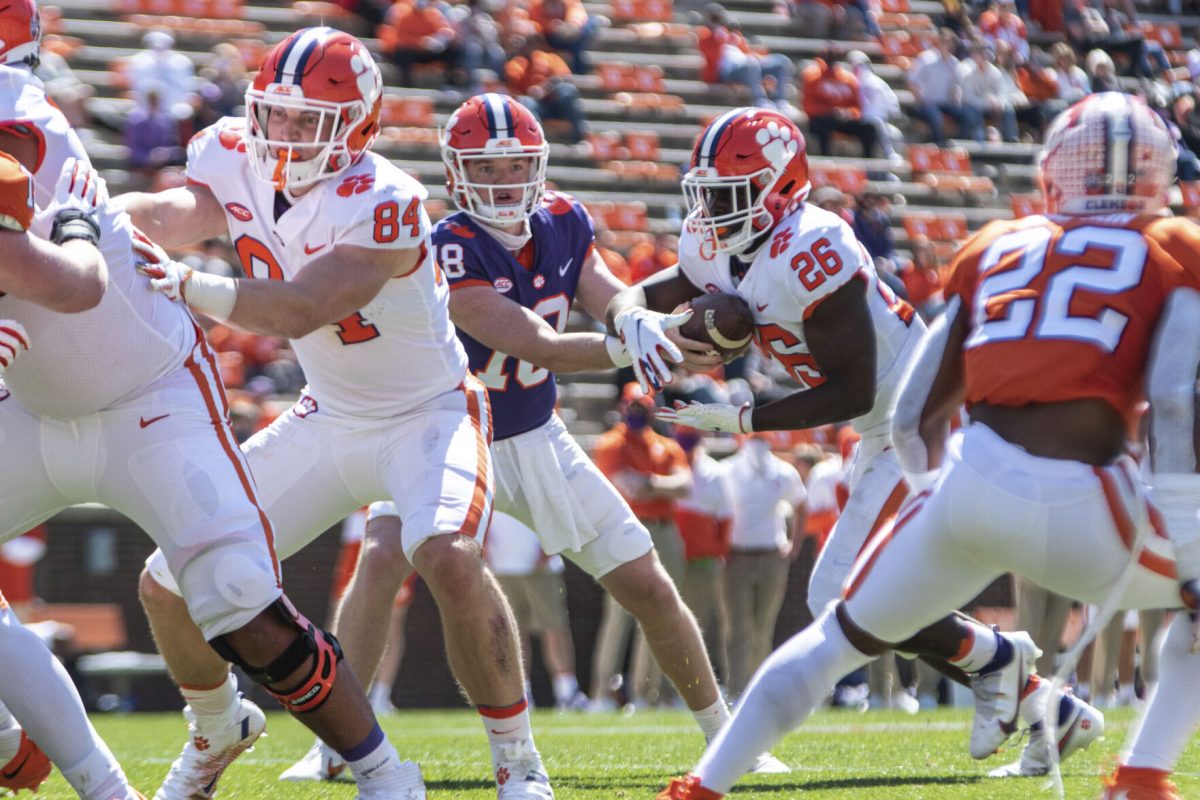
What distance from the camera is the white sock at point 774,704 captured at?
3.62m

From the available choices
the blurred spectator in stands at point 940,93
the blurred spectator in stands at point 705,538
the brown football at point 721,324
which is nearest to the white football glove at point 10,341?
the brown football at point 721,324

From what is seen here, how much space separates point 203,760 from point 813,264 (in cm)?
210

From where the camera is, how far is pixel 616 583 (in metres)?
5.36

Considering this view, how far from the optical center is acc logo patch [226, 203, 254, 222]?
187 inches

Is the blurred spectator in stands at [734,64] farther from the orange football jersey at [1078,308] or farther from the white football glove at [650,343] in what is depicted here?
the orange football jersey at [1078,308]

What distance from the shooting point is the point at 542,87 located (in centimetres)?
1543

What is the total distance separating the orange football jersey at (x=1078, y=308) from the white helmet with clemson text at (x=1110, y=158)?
84 millimetres

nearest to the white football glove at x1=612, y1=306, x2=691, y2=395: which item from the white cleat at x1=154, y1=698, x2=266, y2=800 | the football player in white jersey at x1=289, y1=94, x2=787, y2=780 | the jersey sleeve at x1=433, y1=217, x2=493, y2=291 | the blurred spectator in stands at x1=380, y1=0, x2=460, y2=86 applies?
the football player in white jersey at x1=289, y1=94, x2=787, y2=780

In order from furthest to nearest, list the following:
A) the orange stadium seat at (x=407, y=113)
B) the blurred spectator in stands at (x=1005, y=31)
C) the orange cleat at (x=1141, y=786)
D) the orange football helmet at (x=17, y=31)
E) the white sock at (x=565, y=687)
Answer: the blurred spectator in stands at (x=1005, y=31) → the orange stadium seat at (x=407, y=113) → the white sock at (x=565, y=687) → the orange football helmet at (x=17, y=31) → the orange cleat at (x=1141, y=786)

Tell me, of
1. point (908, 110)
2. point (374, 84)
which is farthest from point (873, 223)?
point (374, 84)

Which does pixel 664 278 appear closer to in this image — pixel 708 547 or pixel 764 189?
pixel 764 189

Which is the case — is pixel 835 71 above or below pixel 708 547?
above

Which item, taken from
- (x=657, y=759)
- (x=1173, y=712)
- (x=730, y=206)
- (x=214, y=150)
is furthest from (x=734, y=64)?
(x=1173, y=712)

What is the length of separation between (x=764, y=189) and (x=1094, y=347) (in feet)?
5.36
